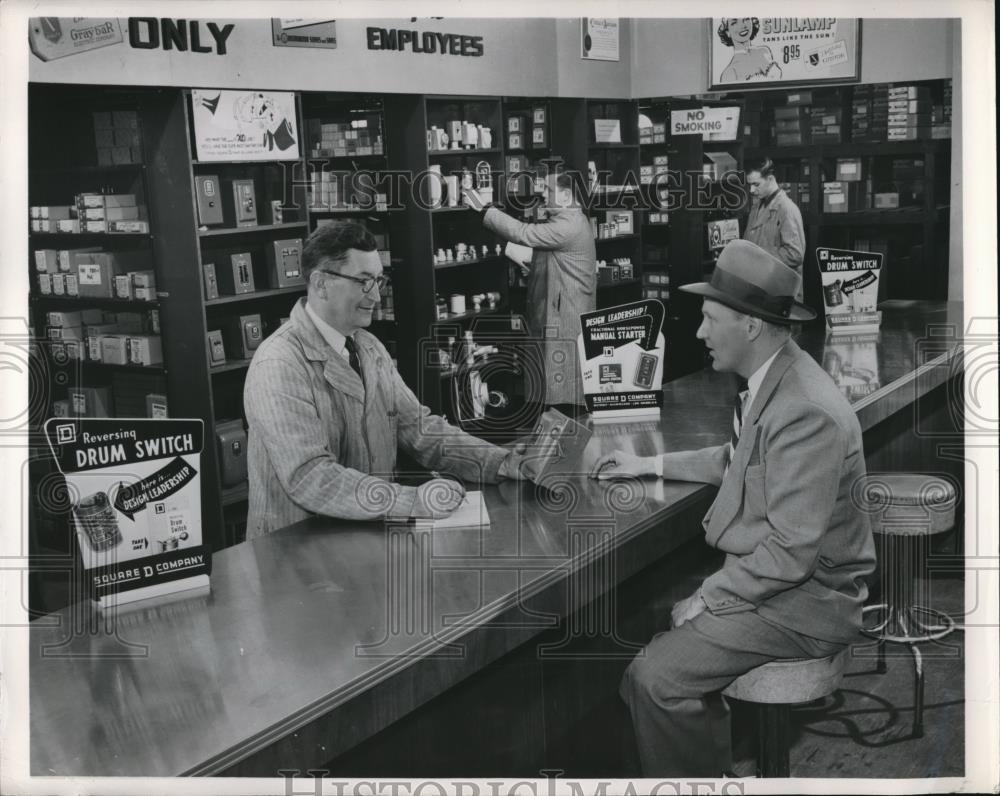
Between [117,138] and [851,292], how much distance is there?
373 centimetres

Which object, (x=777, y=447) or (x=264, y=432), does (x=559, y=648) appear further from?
(x=264, y=432)

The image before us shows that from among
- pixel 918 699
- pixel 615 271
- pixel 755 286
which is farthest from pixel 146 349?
pixel 615 271

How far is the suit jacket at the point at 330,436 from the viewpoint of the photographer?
2658mm

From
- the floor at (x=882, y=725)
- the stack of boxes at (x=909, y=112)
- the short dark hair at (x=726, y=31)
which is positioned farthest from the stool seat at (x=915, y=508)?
the stack of boxes at (x=909, y=112)

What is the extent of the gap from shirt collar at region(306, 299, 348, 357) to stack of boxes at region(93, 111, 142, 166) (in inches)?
86.9

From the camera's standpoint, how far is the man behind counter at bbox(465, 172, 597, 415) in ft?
21.6

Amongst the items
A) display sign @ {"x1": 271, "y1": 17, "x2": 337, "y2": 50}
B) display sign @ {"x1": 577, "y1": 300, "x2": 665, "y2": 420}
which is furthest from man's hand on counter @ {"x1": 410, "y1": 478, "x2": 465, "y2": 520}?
display sign @ {"x1": 271, "y1": 17, "x2": 337, "y2": 50}

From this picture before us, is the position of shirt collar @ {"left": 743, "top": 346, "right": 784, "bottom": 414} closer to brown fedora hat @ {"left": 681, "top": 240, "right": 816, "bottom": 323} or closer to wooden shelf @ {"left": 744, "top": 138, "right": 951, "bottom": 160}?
brown fedora hat @ {"left": 681, "top": 240, "right": 816, "bottom": 323}

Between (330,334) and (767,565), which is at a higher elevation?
(330,334)

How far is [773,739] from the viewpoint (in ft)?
8.32

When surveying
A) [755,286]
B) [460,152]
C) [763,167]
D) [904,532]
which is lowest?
[904,532]

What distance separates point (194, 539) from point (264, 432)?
1.91 feet

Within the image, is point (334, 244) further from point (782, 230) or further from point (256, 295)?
point (782, 230)

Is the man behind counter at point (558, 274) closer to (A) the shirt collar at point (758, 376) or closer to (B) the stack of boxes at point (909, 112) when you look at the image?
(B) the stack of boxes at point (909, 112)
